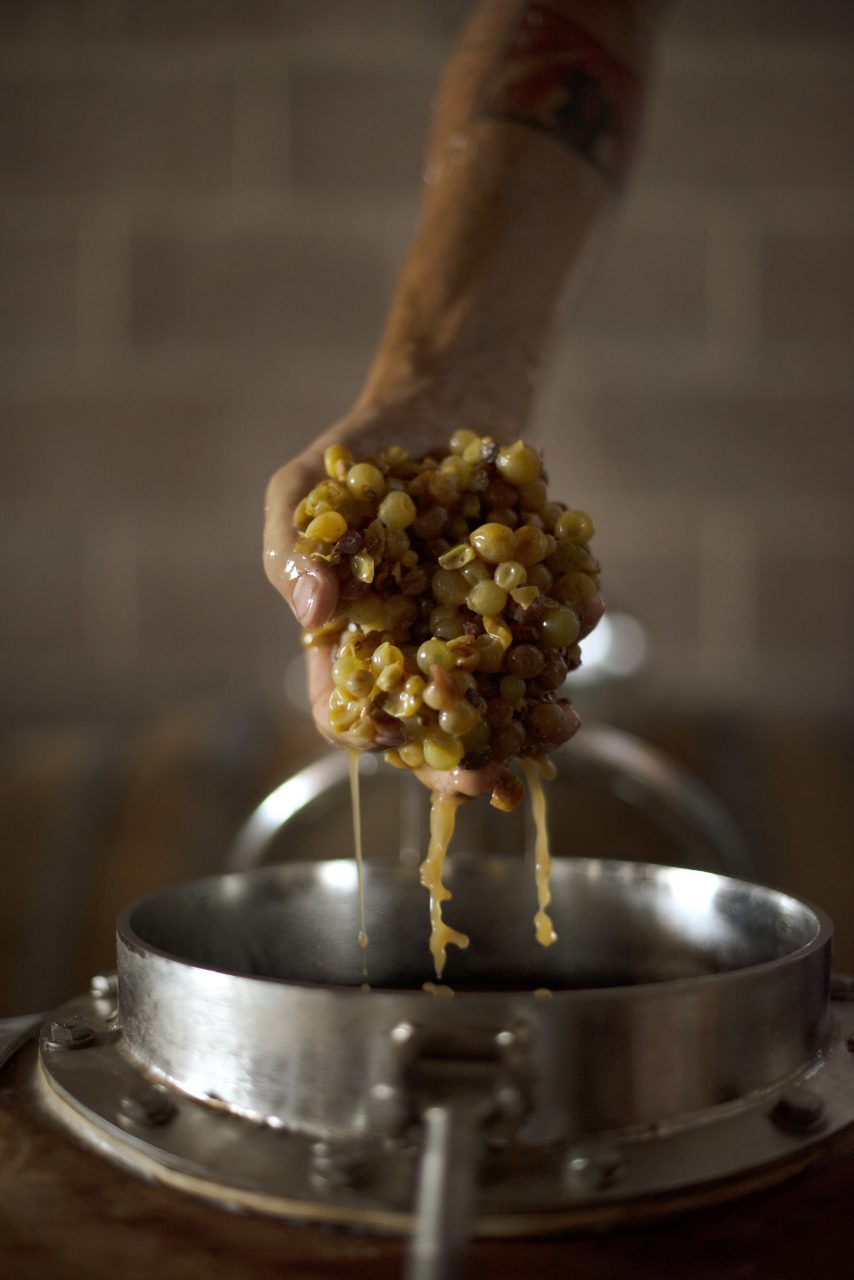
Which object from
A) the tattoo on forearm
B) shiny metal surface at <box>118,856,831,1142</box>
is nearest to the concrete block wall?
the tattoo on forearm

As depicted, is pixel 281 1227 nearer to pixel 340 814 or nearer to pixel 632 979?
pixel 632 979

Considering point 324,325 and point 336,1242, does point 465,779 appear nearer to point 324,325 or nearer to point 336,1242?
point 336,1242

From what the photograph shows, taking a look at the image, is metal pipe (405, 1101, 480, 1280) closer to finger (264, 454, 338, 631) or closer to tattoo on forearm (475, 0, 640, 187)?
finger (264, 454, 338, 631)

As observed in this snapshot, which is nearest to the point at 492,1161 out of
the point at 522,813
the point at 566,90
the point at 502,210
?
the point at 502,210

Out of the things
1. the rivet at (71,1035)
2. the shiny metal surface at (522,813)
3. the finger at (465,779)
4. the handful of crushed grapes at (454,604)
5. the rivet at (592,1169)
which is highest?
the handful of crushed grapes at (454,604)

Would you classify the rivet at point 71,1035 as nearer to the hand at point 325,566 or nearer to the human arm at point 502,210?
the hand at point 325,566

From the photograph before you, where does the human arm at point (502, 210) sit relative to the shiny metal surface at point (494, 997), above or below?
Answer: above

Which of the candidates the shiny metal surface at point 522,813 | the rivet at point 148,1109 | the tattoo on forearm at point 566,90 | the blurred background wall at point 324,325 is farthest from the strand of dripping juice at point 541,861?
the blurred background wall at point 324,325
